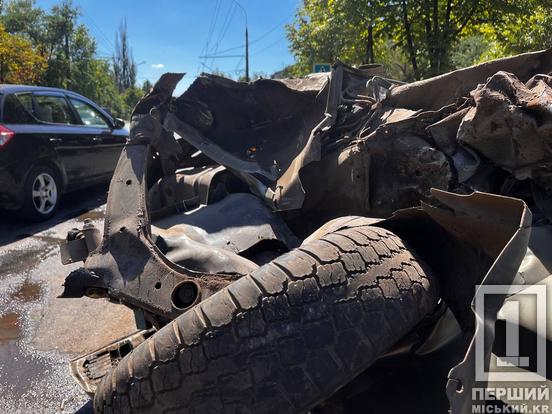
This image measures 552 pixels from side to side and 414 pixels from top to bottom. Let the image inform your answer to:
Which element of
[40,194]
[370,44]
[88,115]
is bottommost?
[40,194]

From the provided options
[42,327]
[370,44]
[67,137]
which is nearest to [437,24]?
[370,44]

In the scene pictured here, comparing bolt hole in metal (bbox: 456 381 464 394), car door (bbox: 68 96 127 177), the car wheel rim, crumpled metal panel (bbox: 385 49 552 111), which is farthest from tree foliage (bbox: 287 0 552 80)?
Result: bolt hole in metal (bbox: 456 381 464 394)

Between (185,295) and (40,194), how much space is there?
530cm

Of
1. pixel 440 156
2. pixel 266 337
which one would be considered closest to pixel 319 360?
pixel 266 337

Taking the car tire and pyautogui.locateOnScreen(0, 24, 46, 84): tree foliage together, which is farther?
pyautogui.locateOnScreen(0, 24, 46, 84): tree foliage

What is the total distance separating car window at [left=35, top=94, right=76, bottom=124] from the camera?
6.79 metres

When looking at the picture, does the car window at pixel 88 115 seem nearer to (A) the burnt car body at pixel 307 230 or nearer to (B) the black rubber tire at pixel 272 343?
(A) the burnt car body at pixel 307 230

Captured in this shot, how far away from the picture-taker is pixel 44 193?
21.9 feet

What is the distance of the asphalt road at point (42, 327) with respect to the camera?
284 cm

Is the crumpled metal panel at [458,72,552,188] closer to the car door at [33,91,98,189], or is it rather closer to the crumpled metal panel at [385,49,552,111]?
the crumpled metal panel at [385,49,552,111]

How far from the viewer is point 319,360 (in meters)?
1.50

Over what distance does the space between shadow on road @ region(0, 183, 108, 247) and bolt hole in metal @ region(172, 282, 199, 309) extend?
180 inches

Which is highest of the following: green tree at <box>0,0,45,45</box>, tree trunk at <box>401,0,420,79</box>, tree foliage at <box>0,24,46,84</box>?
green tree at <box>0,0,45,45</box>

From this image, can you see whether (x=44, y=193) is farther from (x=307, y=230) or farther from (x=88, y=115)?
(x=307, y=230)
